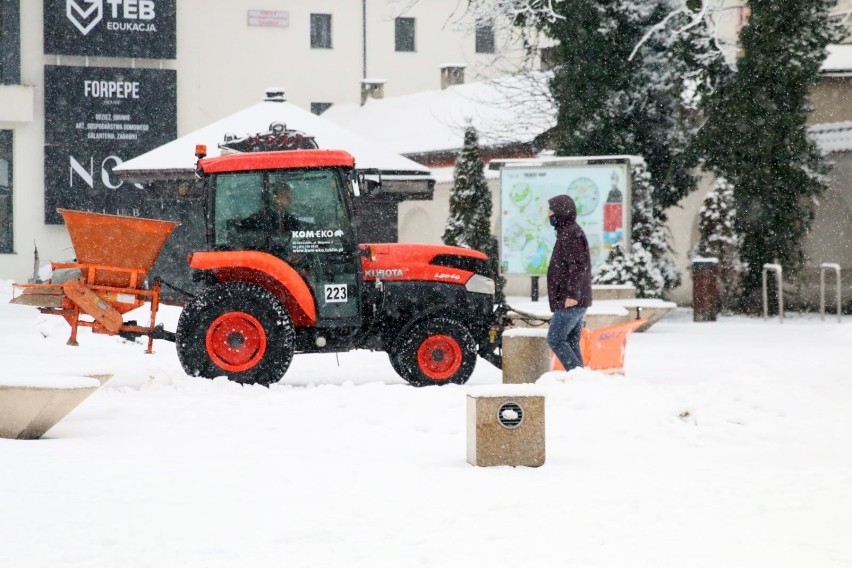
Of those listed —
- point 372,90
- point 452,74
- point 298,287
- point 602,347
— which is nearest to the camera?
point 602,347

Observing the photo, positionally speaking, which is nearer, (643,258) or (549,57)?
(643,258)

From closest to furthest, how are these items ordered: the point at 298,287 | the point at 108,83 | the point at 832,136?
the point at 298,287 < the point at 832,136 < the point at 108,83

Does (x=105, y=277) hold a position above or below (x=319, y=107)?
below

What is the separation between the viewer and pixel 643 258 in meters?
24.0

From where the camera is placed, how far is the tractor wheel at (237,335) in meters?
13.1

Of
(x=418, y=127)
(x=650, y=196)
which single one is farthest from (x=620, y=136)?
(x=418, y=127)

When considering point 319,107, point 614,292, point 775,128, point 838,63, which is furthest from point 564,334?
point 319,107

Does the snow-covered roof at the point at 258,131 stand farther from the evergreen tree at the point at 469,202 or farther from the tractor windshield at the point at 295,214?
the tractor windshield at the point at 295,214

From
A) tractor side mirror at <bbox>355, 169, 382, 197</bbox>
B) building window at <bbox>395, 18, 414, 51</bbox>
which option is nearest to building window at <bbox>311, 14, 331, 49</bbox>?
building window at <bbox>395, 18, 414, 51</bbox>

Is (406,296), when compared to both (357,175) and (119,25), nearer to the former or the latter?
(357,175)

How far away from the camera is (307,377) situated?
48.7 ft

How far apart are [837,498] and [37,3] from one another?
36.4 metres

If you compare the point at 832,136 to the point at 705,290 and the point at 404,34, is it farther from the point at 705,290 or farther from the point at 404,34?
the point at 404,34

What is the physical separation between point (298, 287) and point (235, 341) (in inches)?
28.9
